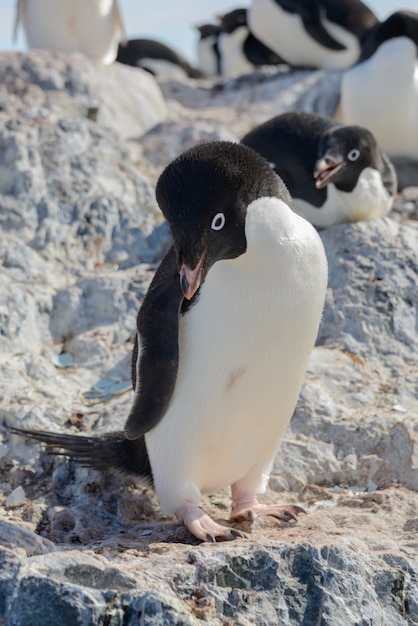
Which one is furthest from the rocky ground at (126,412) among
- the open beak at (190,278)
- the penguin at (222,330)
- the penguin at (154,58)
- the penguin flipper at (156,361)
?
the penguin at (154,58)

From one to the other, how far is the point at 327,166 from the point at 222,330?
2450mm

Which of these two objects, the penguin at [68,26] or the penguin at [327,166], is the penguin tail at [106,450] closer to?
the penguin at [327,166]

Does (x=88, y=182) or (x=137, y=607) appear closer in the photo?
(x=137, y=607)

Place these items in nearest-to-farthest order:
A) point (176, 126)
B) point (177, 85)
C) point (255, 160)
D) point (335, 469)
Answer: point (255, 160) < point (335, 469) < point (176, 126) < point (177, 85)

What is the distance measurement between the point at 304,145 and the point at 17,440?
8.63 feet

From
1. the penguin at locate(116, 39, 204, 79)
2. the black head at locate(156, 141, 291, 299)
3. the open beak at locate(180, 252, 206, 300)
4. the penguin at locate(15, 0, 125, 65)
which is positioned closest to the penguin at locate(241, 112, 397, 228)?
the black head at locate(156, 141, 291, 299)

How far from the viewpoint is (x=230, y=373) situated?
3604 mm

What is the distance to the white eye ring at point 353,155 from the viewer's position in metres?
5.92

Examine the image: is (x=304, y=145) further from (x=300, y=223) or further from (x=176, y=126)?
(x=300, y=223)

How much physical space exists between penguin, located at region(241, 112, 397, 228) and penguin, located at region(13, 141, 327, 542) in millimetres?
2170

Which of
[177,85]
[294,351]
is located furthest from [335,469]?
[177,85]

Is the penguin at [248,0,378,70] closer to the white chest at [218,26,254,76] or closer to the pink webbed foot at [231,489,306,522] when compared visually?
the white chest at [218,26,254,76]

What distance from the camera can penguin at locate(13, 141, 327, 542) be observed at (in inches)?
131

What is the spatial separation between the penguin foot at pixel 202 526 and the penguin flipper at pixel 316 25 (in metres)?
8.82
